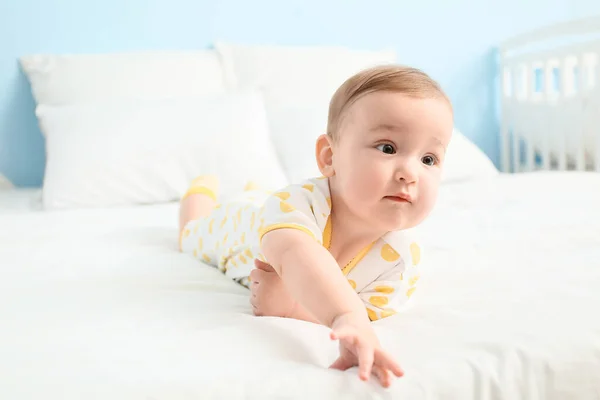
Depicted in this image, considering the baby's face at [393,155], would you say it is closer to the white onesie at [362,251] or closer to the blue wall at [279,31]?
the white onesie at [362,251]

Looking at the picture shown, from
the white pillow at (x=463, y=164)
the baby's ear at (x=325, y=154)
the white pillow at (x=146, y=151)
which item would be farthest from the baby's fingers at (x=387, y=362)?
the white pillow at (x=463, y=164)

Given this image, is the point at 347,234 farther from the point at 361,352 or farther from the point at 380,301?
the point at 361,352

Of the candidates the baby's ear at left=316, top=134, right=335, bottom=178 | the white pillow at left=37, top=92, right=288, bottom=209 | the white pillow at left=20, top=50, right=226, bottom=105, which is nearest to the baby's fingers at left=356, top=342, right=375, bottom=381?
the baby's ear at left=316, top=134, right=335, bottom=178

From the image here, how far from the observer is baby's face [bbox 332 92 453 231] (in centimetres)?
72

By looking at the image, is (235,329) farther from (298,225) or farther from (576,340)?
(576,340)

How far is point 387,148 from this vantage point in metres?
0.73

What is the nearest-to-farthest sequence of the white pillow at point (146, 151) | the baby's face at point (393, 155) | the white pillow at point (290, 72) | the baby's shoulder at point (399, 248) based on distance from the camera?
the baby's face at point (393, 155) < the baby's shoulder at point (399, 248) < the white pillow at point (146, 151) < the white pillow at point (290, 72)

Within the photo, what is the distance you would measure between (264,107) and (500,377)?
1603 mm

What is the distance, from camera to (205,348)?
0.65 metres

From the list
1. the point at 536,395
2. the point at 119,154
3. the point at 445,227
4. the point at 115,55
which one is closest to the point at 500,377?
the point at 536,395

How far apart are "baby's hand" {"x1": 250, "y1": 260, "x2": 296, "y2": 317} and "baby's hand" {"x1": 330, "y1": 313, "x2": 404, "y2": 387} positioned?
15 centimetres

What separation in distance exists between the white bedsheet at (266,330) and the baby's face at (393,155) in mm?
139

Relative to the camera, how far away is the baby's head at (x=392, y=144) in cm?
72

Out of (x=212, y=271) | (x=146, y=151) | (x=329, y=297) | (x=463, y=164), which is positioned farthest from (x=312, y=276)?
(x=463, y=164)
